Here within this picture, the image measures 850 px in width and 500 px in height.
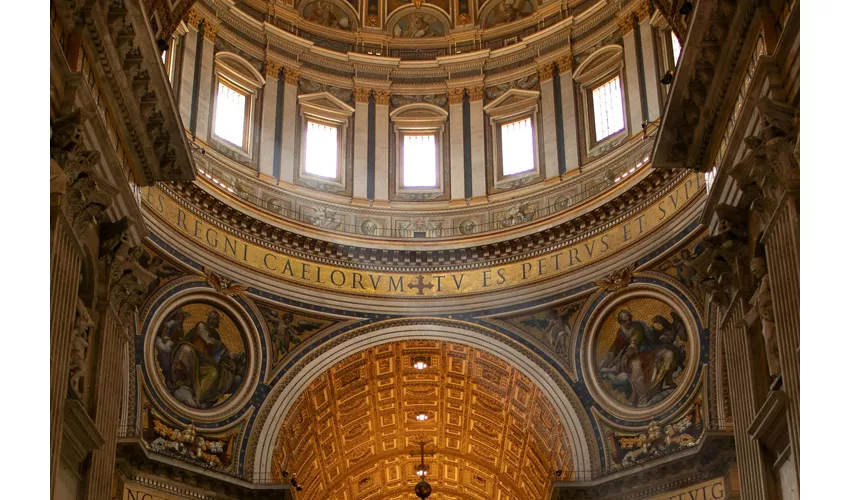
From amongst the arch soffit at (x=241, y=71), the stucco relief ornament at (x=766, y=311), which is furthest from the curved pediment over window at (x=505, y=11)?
the stucco relief ornament at (x=766, y=311)

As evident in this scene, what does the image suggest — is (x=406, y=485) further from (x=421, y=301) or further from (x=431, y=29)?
(x=431, y=29)

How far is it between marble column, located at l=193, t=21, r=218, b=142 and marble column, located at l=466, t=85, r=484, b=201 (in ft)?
25.1

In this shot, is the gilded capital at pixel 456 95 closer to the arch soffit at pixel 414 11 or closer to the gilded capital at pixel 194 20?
the arch soffit at pixel 414 11

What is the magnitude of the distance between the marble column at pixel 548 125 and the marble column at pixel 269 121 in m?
7.61

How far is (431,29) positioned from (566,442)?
44.9 ft

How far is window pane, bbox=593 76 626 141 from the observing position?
102ft

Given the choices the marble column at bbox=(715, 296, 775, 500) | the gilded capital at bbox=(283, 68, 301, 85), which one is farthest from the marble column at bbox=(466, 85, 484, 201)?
the marble column at bbox=(715, 296, 775, 500)

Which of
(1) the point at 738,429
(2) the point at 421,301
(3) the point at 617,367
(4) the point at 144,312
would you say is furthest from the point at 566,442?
(1) the point at 738,429

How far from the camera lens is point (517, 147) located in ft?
108

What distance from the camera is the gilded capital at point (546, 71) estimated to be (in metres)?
33.0

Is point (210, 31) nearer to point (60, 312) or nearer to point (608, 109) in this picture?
point (608, 109)

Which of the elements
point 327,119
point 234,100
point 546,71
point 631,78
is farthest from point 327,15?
point 631,78

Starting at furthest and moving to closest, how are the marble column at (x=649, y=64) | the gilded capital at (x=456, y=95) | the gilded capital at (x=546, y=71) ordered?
1. the gilded capital at (x=456, y=95)
2. the gilded capital at (x=546, y=71)
3. the marble column at (x=649, y=64)

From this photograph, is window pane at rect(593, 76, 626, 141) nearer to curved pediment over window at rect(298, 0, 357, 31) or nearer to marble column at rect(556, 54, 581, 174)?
marble column at rect(556, 54, 581, 174)
